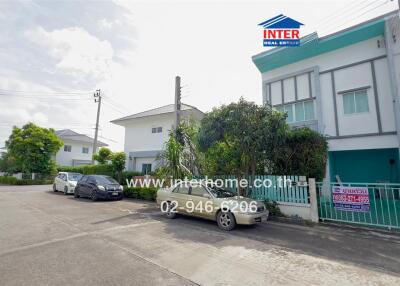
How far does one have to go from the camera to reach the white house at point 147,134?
18.7m

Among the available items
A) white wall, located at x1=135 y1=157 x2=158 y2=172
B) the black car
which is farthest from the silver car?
white wall, located at x1=135 y1=157 x2=158 y2=172

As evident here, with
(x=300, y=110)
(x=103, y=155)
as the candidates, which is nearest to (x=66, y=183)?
(x=103, y=155)

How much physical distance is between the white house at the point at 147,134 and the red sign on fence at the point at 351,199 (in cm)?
1261

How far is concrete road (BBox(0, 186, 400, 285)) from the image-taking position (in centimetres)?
368

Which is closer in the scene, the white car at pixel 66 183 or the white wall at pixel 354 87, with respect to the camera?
the white wall at pixel 354 87

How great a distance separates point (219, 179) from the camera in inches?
409

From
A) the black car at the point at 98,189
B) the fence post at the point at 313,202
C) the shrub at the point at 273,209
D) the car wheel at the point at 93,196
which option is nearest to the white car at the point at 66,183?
the black car at the point at 98,189

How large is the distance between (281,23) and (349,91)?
516cm

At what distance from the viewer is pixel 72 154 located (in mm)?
34906

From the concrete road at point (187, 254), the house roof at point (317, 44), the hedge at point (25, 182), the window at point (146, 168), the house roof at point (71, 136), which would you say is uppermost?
the house roof at point (317, 44)

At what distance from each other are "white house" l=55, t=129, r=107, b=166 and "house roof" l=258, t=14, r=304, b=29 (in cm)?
3372

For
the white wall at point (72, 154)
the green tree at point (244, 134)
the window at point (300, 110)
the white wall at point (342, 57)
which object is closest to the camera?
the green tree at point (244, 134)

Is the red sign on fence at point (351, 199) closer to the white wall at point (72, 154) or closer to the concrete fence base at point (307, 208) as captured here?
the concrete fence base at point (307, 208)

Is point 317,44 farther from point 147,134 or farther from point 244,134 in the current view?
point 147,134
